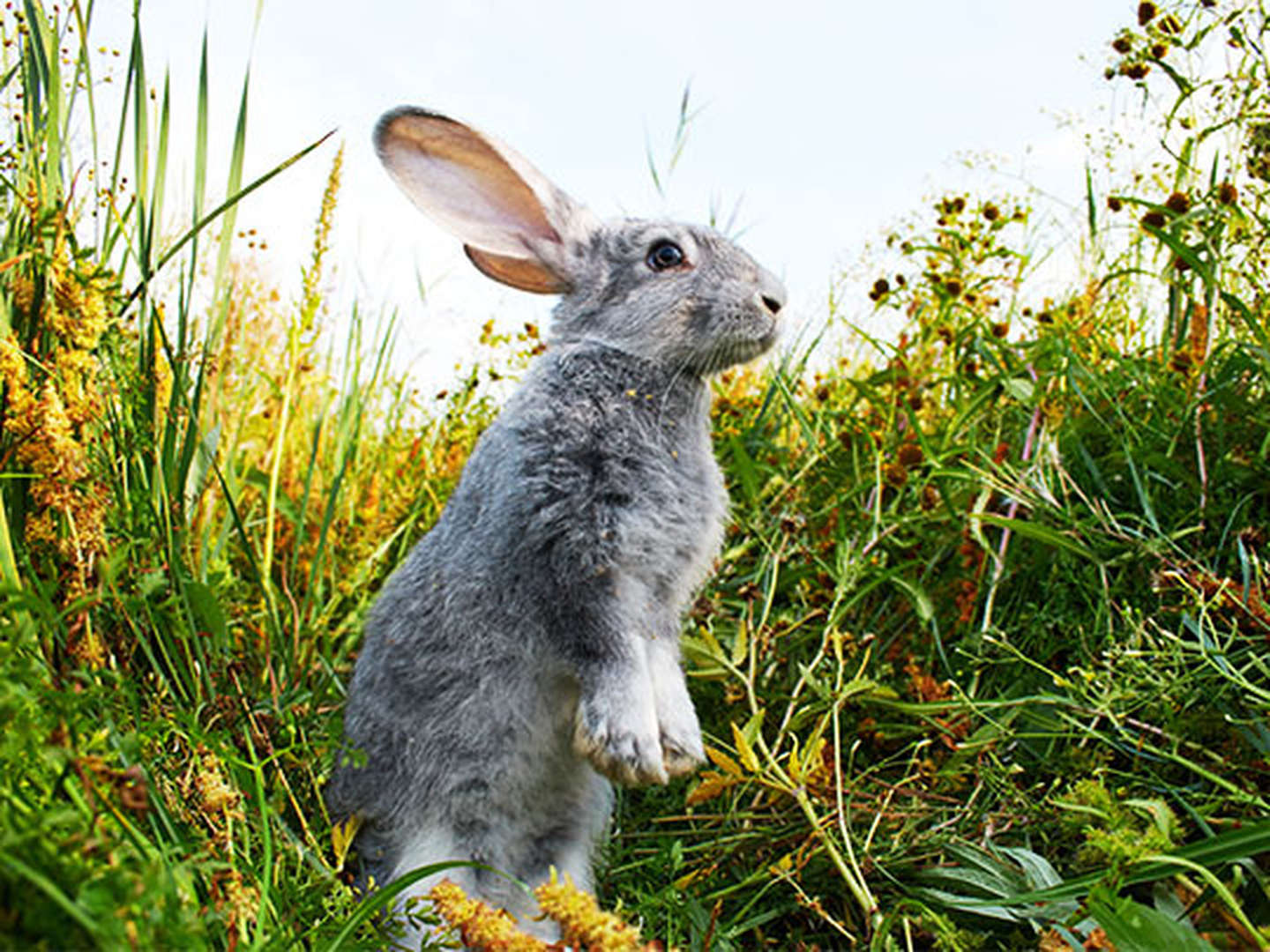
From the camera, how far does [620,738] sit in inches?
105

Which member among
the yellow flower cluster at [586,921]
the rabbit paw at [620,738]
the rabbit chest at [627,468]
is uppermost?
the rabbit chest at [627,468]

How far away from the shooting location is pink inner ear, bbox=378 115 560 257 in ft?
11.0

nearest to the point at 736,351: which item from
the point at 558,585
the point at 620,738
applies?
the point at 558,585

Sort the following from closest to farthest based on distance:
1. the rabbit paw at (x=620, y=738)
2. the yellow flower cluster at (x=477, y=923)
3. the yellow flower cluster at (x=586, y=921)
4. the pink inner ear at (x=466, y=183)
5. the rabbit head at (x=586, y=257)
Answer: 1. the yellow flower cluster at (x=586, y=921)
2. the yellow flower cluster at (x=477, y=923)
3. the rabbit paw at (x=620, y=738)
4. the rabbit head at (x=586, y=257)
5. the pink inner ear at (x=466, y=183)

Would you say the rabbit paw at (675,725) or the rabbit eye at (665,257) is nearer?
the rabbit paw at (675,725)

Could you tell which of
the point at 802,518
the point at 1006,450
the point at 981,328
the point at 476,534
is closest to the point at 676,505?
the point at 476,534

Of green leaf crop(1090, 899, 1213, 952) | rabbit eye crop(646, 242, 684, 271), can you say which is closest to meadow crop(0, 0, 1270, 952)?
green leaf crop(1090, 899, 1213, 952)

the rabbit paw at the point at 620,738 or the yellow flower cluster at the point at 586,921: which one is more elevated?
the yellow flower cluster at the point at 586,921

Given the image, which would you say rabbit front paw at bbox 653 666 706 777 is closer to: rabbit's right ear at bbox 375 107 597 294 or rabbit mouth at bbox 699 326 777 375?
rabbit mouth at bbox 699 326 777 375

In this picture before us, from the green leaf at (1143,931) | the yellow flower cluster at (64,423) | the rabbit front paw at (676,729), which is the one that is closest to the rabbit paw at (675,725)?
the rabbit front paw at (676,729)

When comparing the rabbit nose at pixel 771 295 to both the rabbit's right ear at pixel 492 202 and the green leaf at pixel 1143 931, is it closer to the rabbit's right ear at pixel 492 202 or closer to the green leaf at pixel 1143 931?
the rabbit's right ear at pixel 492 202

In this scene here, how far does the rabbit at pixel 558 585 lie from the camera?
289cm

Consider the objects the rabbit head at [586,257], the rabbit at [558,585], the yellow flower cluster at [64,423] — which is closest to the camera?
the yellow flower cluster at [64,423]

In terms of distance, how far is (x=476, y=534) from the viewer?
3086mm
